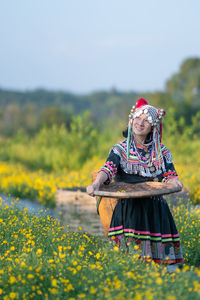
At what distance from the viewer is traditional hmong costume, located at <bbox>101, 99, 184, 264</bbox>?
3502 mm

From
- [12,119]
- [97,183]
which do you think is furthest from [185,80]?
[97,183]

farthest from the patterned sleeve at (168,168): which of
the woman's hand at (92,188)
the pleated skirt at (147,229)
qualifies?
the woman's hand at (92,188)

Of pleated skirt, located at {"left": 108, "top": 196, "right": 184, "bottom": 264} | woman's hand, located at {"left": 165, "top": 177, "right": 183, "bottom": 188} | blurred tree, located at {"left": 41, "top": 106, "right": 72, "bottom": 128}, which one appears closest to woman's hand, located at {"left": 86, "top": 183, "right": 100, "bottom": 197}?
pleated skirt, located at {"left": 108, "top": 196, "right": 184, "bottom": 264}

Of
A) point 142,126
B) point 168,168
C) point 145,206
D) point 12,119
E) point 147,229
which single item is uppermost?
point 12,119

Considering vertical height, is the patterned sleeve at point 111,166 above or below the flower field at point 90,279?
above

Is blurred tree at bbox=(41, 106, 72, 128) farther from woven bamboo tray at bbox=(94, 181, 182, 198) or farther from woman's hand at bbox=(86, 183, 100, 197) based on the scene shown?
woman's hand at bbox=(86, 183, 100, 197)

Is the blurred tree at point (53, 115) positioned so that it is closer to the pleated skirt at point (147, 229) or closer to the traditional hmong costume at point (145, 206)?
the traditional hmong costume at point (145, 206)

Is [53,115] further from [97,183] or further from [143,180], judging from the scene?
[97,183]

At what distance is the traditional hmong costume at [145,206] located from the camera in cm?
350

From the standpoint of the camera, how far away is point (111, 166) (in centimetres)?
355

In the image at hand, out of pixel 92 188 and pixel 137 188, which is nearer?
pixel 92 188

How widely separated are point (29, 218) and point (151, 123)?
5.75 ft

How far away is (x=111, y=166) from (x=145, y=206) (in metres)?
0.43

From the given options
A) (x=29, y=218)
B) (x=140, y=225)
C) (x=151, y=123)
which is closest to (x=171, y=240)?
(x=140, y=225)
